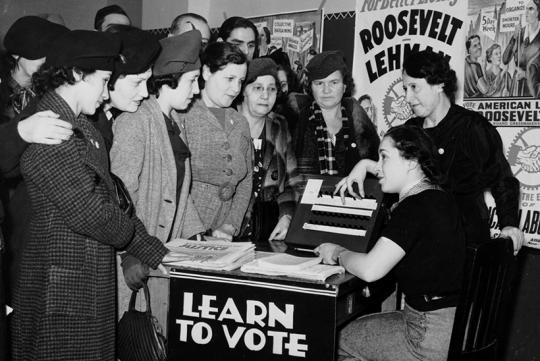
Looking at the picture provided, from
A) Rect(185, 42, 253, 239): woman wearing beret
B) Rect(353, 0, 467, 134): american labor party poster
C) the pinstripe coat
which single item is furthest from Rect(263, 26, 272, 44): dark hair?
the pinstripe coat

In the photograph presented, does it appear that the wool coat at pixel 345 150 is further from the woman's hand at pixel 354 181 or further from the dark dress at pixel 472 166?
the woman's hand at pixel 354 181

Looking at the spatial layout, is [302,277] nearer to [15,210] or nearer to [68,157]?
[68,157]

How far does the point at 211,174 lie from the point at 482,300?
4.63 feet

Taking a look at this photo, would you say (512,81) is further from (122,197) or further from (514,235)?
(122,197)

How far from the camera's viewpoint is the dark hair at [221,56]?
9.70 feet

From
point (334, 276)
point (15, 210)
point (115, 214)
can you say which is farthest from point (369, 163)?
point (15, 210)

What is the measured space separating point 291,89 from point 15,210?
2.22 m

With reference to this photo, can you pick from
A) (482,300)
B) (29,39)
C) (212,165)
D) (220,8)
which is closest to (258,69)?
(212,165)

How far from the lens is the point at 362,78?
4367mm

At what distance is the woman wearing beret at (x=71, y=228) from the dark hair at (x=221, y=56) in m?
0.89

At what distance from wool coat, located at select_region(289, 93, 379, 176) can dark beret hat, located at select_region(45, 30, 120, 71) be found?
63.6 inches

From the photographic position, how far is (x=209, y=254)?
2281mm

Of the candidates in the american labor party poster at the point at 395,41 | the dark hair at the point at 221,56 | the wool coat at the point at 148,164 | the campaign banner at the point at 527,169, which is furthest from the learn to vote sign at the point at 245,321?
the american labor party poster at the point at 395,41

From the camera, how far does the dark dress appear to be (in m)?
3.02
